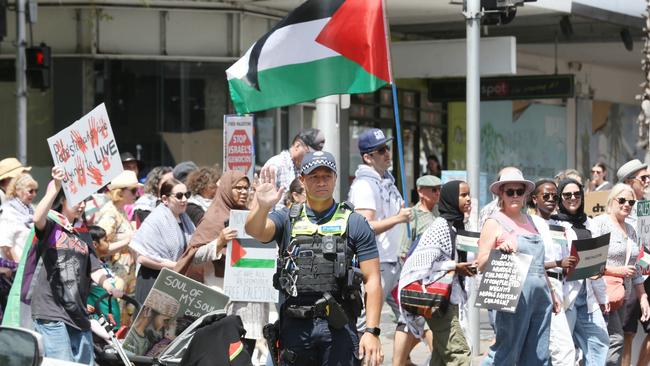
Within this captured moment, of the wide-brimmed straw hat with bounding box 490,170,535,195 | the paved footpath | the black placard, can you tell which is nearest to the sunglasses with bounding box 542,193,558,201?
the wide-brimmed straw hat with bounding box 490,170,535,195

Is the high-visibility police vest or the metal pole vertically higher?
the metal pole

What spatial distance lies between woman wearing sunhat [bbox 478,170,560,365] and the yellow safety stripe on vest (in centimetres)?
203

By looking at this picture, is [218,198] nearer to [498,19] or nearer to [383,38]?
[383,38]

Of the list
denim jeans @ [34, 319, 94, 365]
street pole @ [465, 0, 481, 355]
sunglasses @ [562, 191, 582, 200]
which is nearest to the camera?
denim jeans @ [34, 319, 94, 365]

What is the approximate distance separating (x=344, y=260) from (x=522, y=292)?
2.36 meters

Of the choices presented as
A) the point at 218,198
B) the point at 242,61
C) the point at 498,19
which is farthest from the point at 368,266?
the point at 498,19

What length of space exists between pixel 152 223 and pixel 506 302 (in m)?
2.85

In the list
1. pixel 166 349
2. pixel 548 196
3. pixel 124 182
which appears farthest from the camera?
pixel 124 182

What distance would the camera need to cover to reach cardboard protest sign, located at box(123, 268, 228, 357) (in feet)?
25.8

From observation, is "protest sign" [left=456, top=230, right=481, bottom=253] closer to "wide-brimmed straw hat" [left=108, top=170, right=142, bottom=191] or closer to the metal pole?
"wide-brimmed straw hat" [left=108, top=170, right=142, bottom=191]

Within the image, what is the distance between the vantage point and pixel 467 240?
9.23 metres

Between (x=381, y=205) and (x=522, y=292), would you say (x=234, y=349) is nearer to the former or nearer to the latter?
(x=522, y=292)

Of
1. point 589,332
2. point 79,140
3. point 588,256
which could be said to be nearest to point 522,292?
point 588,256

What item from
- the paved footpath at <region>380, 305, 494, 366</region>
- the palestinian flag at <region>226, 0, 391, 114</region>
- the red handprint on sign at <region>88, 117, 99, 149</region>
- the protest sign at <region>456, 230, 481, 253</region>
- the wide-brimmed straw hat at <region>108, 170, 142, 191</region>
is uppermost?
the palestinian flag at <region>226, 0, 391, 114</region>
